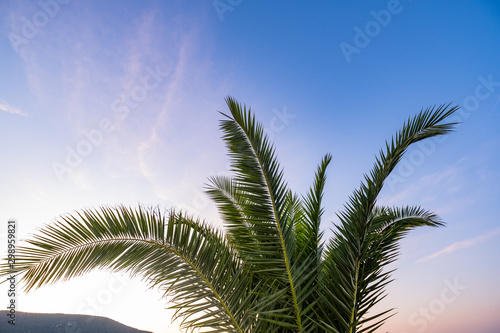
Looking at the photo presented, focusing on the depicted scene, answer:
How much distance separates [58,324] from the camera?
2755 centimetres

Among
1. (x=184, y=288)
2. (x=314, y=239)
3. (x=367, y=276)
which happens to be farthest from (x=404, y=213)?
(x=184, y=288)

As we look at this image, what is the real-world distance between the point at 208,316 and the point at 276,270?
0.96 m

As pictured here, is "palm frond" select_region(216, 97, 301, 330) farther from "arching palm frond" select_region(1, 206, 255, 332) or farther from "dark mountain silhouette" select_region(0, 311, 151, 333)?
"dark mountain silhouette" select_region(0, 311, 151, 333)

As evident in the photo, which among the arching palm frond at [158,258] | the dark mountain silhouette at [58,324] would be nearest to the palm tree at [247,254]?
the arching palm frond at [158,258]

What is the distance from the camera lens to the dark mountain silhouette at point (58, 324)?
2642cm

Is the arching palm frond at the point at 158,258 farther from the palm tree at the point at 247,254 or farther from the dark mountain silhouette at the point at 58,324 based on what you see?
the dark mountain silhouette at the point at 58,324

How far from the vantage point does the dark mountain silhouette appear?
26.4m

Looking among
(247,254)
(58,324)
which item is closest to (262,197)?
(247,254)

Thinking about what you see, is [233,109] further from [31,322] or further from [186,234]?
[31,322]

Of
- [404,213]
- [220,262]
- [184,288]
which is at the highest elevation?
[404,213]

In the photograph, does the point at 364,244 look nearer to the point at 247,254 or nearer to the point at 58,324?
the point at 247,254

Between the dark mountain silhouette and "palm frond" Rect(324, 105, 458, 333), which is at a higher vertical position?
"palm frond" Rect(324, 105, 458, 333)

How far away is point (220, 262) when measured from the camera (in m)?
4.45

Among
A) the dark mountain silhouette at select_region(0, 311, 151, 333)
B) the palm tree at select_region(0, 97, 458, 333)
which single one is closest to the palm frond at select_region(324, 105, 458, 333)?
the palm tree at select_region(0, 97, 458, 333)
